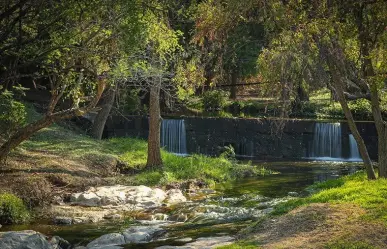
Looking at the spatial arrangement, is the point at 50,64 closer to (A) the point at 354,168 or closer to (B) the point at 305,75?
(B) the point at 305,75

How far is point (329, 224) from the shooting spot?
9.86m

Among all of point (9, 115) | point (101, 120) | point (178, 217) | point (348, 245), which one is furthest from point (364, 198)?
point (101, 120)

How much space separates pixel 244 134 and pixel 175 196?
14.0 meters

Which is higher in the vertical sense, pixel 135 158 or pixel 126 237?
pixel 135 158

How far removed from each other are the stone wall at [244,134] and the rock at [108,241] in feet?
59.3

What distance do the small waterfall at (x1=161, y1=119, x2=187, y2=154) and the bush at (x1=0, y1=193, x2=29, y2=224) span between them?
16916 mm

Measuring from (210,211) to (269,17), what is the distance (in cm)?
514

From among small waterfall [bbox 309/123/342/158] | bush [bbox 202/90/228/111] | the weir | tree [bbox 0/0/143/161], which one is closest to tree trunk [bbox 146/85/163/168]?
tree [bbox 0/0/143/161]

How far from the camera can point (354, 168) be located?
23953 mm

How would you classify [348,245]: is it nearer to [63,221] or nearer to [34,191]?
[63,221]

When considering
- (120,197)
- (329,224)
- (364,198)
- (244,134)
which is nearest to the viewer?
(329,224)

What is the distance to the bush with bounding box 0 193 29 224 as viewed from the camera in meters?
13.3

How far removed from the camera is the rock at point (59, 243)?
36.6 ft

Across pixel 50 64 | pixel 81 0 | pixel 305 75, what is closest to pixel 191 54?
pixel 305 75
